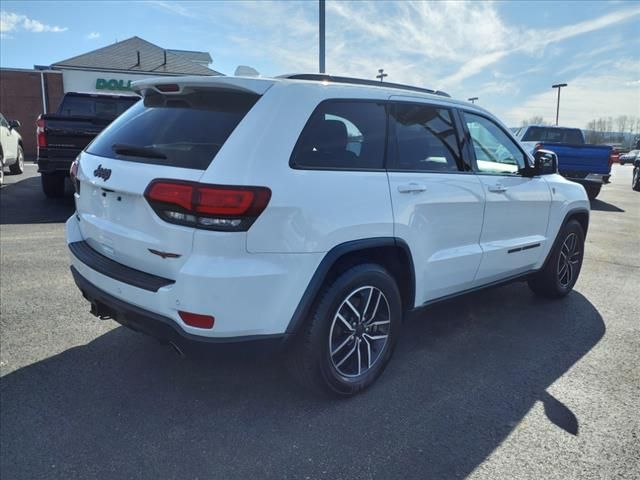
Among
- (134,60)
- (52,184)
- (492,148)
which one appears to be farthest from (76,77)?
(492,148)

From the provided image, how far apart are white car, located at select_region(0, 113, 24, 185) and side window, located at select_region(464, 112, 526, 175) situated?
Result: 36.5 ft

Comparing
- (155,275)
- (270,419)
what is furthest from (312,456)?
(155,275)

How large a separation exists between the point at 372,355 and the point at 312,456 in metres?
0.86

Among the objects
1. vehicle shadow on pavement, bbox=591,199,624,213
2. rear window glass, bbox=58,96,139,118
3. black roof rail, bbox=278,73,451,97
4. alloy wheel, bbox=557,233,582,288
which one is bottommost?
vehicle shadow on pavement, bbox=591,199,624,213

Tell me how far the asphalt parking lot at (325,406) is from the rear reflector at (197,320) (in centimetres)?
20

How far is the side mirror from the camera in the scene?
14.0 feet

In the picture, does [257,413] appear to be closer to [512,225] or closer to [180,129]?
[180,129]

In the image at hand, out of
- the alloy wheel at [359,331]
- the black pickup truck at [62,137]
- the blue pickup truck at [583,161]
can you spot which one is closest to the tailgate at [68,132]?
the black pickup truck at [62,137]

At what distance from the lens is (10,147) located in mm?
12773

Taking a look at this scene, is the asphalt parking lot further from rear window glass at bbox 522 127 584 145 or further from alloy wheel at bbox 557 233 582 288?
rear window glass at bbox 522 127 584 145

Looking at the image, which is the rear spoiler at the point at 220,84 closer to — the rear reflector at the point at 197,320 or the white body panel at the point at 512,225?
the rear reflector at the point at 197,320

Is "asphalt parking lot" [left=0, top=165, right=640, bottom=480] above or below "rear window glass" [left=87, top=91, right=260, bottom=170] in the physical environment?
below

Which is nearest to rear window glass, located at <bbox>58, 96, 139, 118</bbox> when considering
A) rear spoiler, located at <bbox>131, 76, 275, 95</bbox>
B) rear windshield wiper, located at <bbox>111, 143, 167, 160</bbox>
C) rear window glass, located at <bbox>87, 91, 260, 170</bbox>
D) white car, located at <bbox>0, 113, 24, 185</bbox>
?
white car, located at <bbox>0, 113, 24, 185</bbox>

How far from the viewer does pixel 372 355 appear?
316cm
